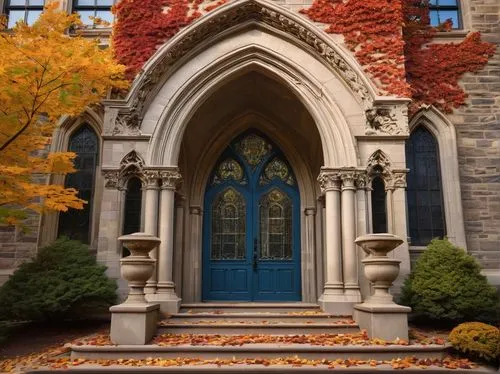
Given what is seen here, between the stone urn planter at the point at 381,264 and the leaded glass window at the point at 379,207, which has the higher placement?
the leaded glass window at the point at 379,207

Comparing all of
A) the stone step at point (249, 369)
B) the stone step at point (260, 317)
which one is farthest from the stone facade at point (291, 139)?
the stone step at point (249, 369)

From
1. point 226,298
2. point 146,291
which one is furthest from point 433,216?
point 146,291

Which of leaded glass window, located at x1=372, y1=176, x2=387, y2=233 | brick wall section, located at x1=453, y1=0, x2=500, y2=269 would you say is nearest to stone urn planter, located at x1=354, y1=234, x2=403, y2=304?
leaded glass window, located at x1=372, y1=176, x2=387, y2=233

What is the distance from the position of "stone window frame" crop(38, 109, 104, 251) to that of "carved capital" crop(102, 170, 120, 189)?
3.09 ft

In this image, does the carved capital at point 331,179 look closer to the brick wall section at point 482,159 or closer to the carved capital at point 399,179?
the carved capital at point 399,179

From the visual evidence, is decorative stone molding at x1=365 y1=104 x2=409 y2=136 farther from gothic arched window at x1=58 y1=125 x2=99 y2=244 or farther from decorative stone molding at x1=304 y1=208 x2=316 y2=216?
gothic arched window at x1=58 y1=125 x2=99 y2=244

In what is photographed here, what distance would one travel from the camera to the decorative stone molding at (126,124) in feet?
31.0

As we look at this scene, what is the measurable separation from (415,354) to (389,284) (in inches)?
49.6

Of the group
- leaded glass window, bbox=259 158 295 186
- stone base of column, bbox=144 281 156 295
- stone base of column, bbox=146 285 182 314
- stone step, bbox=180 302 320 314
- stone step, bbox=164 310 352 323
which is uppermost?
leaded glass window, bbox=259 158 295 186

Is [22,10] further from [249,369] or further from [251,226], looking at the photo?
[249,369]

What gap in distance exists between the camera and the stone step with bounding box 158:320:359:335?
7680 mm

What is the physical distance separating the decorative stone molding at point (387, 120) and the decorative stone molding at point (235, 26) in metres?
0.25

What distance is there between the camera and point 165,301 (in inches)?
341

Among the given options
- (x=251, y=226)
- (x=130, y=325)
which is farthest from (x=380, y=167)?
(x=130, y=325)
